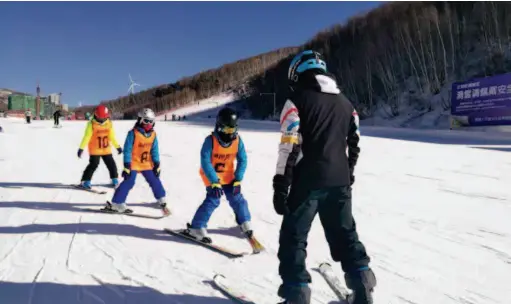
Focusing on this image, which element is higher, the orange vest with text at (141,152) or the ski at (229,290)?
the orange vest with text at (141,152)

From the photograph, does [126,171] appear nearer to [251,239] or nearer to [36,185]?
[251,239]

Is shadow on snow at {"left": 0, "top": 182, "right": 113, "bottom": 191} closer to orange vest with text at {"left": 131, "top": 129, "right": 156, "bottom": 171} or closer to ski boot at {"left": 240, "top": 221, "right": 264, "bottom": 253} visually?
orange vest with text at {"left": 131, "top": 129, "right": 156, "bottom": 171}

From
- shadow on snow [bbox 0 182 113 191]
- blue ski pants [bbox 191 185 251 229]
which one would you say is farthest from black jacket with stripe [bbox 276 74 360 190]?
shadow on snow [bbox 0 182 113 191]

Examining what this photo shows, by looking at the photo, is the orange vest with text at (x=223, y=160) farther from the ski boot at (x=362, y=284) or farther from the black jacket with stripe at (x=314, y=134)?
the ski boot at (x=362, y=284)

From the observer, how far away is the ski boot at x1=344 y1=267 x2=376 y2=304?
270 cm

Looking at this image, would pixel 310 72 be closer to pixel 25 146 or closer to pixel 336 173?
pixel 336 173

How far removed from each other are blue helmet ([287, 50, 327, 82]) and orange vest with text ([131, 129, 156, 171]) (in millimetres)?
3494

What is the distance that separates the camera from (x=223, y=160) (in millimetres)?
4371

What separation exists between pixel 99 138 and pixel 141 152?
7.46ft

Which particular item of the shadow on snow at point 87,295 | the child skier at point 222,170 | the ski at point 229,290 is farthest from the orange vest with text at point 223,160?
the shadow on snow at point 87,295

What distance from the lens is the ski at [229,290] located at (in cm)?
305

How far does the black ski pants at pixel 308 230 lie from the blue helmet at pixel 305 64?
860mm

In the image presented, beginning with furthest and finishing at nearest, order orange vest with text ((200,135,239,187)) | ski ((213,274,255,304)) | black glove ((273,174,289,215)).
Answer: orange vest with text ((200,135,239,187)) → ski ((213,274,255,304)) → black glove ((273,174,289,215))

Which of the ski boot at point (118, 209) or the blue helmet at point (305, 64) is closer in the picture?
the blue helmet at point (305, 64)
